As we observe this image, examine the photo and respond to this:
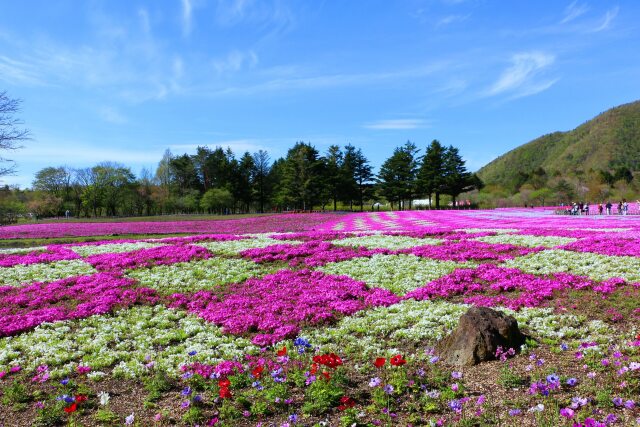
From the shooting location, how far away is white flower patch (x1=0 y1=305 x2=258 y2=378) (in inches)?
311

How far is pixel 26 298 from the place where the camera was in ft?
42.0

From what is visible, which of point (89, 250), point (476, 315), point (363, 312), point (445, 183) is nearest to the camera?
point (476, 315)

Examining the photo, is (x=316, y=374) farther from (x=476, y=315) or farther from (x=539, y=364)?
(x=539, y=364)

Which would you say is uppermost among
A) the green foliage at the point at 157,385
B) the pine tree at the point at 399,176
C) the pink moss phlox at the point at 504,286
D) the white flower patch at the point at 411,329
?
the pine tree at the point at 399,176

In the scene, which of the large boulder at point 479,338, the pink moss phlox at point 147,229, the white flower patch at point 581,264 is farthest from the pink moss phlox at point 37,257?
the white flower patch at point 581,264

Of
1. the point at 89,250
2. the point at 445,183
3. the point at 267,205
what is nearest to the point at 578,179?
the point at 445,183

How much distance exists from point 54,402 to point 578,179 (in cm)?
12168

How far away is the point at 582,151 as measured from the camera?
159625 mm

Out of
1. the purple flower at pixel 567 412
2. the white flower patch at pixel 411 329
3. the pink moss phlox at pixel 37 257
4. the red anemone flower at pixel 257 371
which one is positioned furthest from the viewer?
the pink moss phlox at pixel 37 257

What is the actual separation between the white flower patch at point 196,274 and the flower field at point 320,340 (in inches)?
3.4

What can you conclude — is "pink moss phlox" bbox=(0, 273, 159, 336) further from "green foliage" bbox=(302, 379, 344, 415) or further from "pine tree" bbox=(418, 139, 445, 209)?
"pine tree" bbox=(418, 139, 445, 209)

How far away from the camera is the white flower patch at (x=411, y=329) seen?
7.90m

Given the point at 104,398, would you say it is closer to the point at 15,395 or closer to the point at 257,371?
the point at 15,395

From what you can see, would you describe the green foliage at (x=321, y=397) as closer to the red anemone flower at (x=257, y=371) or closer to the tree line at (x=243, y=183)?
the red anemone flower at (x=257, y=371)
